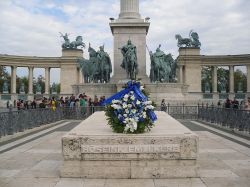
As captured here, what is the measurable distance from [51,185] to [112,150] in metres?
1.37

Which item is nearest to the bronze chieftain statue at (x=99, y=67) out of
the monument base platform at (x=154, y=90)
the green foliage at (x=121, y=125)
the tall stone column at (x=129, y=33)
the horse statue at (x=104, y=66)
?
the horse statue at (x=104, y=66)

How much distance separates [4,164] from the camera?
10.1 metres

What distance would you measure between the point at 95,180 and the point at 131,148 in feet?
3.14

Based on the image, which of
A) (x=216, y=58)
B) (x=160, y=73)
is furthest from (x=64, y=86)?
(x=160, y=73)

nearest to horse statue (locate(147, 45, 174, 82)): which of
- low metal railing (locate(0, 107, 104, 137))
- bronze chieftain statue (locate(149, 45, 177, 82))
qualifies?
bronze chieftain statue (locate(149, 45, 177, 82))

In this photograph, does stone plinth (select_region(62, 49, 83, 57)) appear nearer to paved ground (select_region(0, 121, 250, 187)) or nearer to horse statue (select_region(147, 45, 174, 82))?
horse statue (select_region(147, 45, 174, 82))

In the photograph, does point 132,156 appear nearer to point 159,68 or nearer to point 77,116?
point 77,116

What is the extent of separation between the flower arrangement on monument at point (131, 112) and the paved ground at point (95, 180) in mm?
1259

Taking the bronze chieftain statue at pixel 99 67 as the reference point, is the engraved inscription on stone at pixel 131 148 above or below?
below

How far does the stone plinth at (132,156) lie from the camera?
26.8ft

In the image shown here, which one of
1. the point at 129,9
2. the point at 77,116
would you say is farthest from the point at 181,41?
the point at 77,116

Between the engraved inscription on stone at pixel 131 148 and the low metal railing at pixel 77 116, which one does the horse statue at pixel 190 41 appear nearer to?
the low metal railing at pixel 77 116

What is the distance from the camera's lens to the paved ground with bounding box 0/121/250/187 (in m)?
7.83

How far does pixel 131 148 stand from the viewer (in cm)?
818
